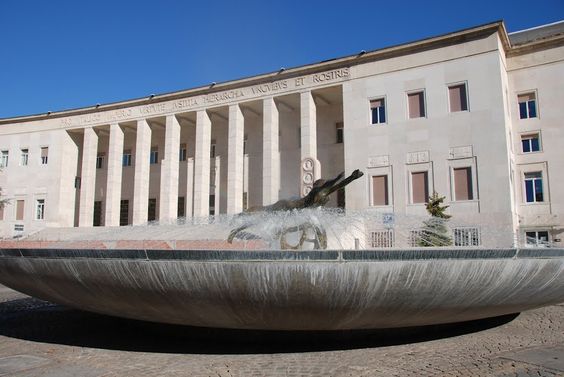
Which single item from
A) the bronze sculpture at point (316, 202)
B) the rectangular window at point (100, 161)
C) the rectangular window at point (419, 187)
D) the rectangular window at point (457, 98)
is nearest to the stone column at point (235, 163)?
the rectangular window at point (419, 187)

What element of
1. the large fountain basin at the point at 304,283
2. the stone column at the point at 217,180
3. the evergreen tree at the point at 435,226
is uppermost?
the stone column at the point at 217,180

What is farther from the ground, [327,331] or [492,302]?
[492,302]

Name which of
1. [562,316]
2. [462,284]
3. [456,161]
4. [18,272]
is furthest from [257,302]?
[456,161]

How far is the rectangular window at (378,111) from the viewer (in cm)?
2811

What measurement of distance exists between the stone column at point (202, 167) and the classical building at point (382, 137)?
102 mm

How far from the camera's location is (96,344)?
6.49m

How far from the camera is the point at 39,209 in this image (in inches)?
1532

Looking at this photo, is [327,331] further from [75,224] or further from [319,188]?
[75,224]

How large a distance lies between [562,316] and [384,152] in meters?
19.4

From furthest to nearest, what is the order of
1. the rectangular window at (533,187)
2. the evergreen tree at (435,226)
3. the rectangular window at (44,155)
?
the rectangular window at (44,155) → the rectangular window at (533,187) → the evergreen tree at (435,226)

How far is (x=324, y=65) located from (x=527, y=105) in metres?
12.5

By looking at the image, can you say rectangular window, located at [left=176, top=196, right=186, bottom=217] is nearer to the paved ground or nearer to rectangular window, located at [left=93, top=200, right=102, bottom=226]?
rectangular window, located at [left=93, top=200, right=102, bottom=226]

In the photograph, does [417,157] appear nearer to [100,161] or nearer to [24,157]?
[100,161]

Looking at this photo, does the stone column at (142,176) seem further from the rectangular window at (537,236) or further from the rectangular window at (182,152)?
the rectangular window at (537,236)
